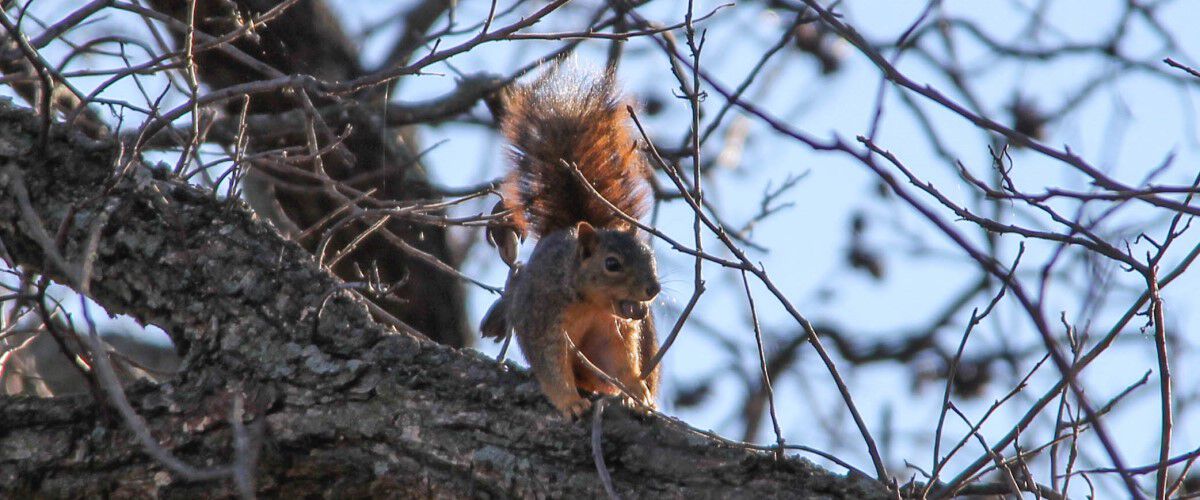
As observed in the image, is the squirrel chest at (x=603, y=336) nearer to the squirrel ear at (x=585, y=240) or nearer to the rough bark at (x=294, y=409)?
the squirrel ear at (x=585, y=240)

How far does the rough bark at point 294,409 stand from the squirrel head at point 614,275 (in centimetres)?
58

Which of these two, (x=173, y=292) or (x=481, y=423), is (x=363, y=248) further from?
(x=481, y=423)

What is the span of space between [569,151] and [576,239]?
0.24 m

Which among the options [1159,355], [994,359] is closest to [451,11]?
[1159,355]

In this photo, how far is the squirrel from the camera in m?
2.30

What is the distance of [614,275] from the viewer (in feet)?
7.64

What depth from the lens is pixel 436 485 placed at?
1603mm

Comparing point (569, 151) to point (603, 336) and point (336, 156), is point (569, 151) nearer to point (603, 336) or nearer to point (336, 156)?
point (603, 336)

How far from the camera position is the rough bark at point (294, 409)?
1609 millimetres

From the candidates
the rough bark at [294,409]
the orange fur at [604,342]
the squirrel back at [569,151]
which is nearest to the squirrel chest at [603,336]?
the orange fur at [604,342]

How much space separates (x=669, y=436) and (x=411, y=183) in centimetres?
154

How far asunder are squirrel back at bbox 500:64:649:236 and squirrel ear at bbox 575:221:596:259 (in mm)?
146

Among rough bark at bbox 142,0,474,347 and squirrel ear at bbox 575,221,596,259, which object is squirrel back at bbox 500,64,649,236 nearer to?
squirrel ear at bbox 575,221,596,259

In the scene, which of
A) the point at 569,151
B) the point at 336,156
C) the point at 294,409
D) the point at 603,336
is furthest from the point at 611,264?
the point at 336,156
